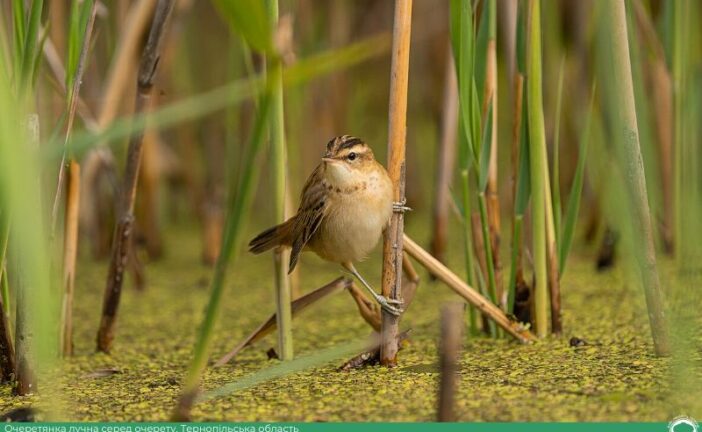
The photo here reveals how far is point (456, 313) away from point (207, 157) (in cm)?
233

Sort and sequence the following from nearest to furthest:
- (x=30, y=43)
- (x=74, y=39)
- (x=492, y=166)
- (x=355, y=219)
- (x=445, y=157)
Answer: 1. (x=30, y=43)
2. (x=74, y=39)
3. (x=355, y=219)
4. (x=492, y=166)
5. (x=445, y=157)

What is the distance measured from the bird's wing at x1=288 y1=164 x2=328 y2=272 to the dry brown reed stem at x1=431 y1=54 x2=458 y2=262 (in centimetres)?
84

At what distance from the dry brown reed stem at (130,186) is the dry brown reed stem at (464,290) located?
2.26ft

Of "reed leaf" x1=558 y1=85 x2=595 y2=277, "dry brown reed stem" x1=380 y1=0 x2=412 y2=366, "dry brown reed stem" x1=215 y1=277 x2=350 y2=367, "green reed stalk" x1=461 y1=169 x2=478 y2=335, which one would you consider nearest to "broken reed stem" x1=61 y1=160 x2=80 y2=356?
"dry brown reed stem" x1=215 y1=277 x2=350 y2=367

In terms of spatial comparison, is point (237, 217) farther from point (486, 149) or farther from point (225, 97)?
point (486, 149)

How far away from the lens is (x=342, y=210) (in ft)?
6.97

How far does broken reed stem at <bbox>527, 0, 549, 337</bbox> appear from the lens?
2.01 meters

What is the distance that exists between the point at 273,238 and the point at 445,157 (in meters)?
1.13

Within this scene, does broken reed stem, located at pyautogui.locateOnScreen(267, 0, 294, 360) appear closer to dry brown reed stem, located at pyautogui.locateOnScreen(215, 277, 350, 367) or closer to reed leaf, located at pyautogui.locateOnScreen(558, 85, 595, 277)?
dry brown reed stem, located at pyautogui.locateOnScreen(215, 277, 350, 367)

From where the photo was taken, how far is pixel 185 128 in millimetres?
3748

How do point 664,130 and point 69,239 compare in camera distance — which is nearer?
point 69,239

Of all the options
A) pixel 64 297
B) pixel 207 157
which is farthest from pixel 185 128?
pixel 64 297

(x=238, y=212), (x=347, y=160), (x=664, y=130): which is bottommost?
(x=238, y=212)

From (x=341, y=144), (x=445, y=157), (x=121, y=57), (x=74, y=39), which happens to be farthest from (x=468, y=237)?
(x=121, y=57)
